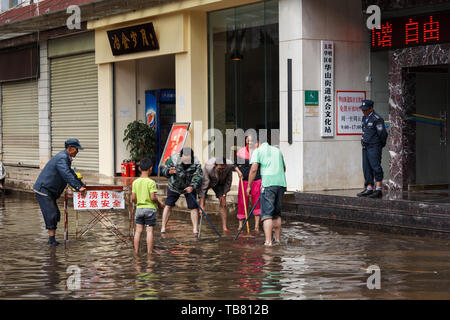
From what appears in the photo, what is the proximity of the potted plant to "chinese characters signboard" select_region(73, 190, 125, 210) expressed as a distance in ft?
31.5

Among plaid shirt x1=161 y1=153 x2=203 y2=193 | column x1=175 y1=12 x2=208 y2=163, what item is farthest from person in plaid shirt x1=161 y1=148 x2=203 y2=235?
column x1=175 y1=12 x2=208 y2=163

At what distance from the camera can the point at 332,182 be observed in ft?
52.1

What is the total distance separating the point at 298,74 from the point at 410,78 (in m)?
2.37

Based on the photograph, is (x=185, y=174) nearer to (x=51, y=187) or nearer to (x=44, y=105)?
(x=51, y=187)

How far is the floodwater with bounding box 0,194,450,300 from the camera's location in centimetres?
790

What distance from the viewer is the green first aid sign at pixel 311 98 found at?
1556 cm

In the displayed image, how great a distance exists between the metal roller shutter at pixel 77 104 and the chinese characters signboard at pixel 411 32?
10389 mm

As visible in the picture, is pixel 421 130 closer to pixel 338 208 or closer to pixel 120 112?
pixel 338 208

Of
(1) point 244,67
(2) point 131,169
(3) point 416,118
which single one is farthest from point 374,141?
(2) point 131,169

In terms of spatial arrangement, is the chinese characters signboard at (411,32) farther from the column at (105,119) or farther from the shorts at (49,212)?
the column at (105,119)

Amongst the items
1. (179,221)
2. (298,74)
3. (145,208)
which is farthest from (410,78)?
(145,208)

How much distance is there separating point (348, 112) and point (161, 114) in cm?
723

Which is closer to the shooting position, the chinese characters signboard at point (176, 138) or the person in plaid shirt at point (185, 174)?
the person in plaid shirt at point (185, 174)

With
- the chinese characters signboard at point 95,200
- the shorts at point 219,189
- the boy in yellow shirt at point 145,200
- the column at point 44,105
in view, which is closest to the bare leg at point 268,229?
the boy in yellow shirt at point 145,200
